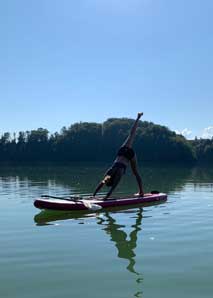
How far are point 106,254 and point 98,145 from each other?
135 metres

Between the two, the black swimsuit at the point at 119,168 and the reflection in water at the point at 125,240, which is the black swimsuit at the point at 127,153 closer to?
the black swimsuit at the point at 119,168

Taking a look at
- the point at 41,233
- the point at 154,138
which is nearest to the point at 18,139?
the point at 154,138

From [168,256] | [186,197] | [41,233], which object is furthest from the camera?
[186,197]

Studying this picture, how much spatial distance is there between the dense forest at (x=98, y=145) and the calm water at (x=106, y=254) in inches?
4819

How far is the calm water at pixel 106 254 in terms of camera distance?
7.39m

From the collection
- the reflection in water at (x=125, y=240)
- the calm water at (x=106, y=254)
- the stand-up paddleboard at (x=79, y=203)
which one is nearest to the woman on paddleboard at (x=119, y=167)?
the stand-up paddleboard at (x=79, y=203)

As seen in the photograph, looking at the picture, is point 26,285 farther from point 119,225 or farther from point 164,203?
point 164,203

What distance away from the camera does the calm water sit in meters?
7.39

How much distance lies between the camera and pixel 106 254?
971cm

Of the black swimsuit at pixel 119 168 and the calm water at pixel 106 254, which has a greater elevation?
the black swimsuit at pixel 119 168

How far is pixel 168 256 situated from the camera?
31.0 ft

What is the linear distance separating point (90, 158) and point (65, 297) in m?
133

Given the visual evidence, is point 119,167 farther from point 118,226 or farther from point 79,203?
point 118,226

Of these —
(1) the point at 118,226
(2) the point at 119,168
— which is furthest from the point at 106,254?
(2) the point at 119,168
